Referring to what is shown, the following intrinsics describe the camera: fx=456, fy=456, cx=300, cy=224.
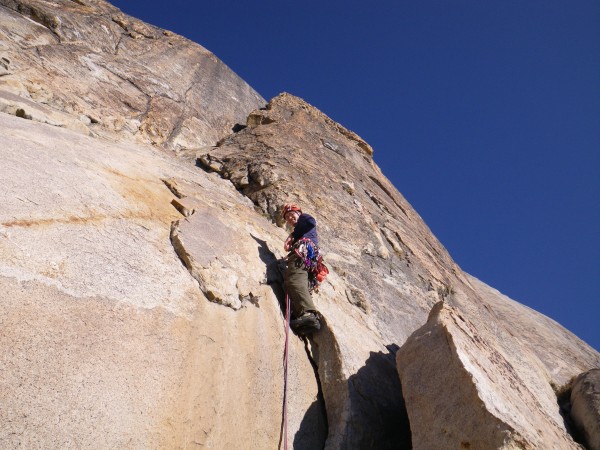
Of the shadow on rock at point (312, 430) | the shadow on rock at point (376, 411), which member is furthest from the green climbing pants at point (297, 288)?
the shadow on rock at point (312, 430)

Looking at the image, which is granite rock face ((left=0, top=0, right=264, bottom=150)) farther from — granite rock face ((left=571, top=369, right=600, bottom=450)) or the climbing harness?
granite rock face ((left=571, top=369, right=600, bottom=450))

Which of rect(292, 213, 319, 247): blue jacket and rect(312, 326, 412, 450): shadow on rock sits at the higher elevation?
rect(292, 213, 319, 247): blue jacket

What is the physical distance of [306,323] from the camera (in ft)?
18.4

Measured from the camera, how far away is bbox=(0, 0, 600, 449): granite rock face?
340 centimetres

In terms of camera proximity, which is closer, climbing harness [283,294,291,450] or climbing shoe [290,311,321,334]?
climbing harness [283,294,291,450]

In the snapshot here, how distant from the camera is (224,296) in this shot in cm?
503

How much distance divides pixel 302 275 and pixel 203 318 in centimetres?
174

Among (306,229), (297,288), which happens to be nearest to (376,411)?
(297,288)

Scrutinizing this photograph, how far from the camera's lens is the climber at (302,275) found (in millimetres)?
5645

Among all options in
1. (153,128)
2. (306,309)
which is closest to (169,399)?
(306,309)

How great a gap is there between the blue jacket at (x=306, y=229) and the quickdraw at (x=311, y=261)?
0.19 m

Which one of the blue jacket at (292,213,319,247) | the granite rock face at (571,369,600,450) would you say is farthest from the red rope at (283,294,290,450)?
the granite rock face at (571,369,600,450)

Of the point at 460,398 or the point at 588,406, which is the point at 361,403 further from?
the point at 588,406

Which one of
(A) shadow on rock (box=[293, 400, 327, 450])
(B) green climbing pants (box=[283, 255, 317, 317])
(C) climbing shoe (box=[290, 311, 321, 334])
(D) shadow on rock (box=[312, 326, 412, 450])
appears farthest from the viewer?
(B) green climbing pants (box=[283, 255, 317, 317])
